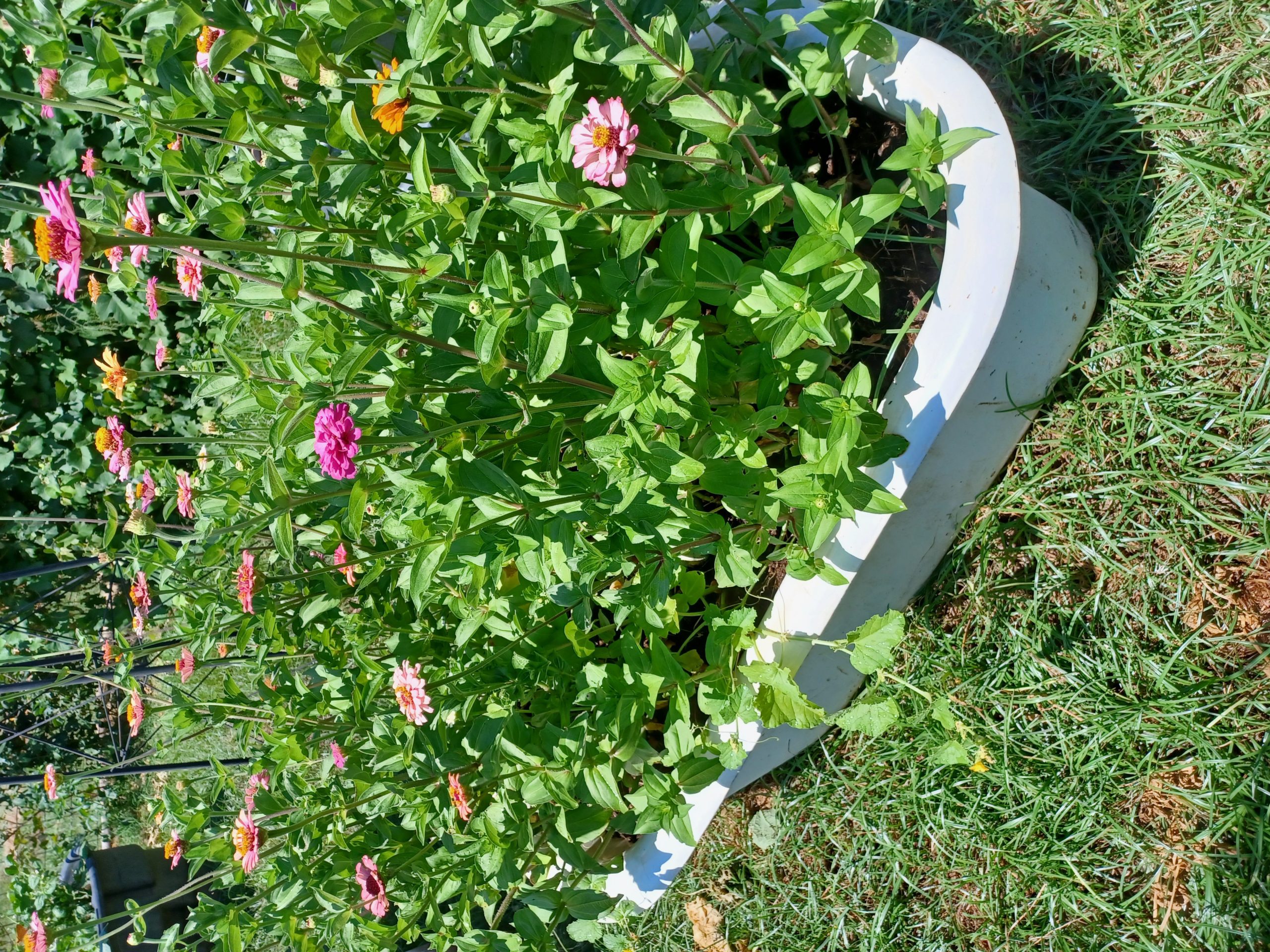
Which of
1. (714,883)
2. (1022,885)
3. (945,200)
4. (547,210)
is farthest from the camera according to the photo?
(714,883)

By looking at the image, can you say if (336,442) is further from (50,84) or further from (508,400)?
(50,84)

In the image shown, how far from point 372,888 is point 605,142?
4.21ft

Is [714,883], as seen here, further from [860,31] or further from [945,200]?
[860,31]

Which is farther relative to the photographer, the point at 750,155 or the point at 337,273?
the point at 337,273

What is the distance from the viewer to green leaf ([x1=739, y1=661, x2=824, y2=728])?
61.4 inches

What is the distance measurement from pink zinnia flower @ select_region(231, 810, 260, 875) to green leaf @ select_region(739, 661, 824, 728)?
2.97ft

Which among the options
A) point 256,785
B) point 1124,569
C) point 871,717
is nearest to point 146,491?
point 256,785

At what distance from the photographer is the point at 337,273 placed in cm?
175

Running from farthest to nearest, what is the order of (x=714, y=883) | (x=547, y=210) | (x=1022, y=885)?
(x=714, y=883)
(x=1022, y=885)
(x=547, y=210)

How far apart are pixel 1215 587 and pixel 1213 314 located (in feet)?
1.50

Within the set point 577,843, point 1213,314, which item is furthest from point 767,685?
point 1213,314

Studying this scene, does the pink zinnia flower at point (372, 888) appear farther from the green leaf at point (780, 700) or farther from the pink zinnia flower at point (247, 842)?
the green leaf at point (780, 700)

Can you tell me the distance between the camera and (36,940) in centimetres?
183

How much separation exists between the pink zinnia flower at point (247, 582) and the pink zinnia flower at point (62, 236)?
633 mm
